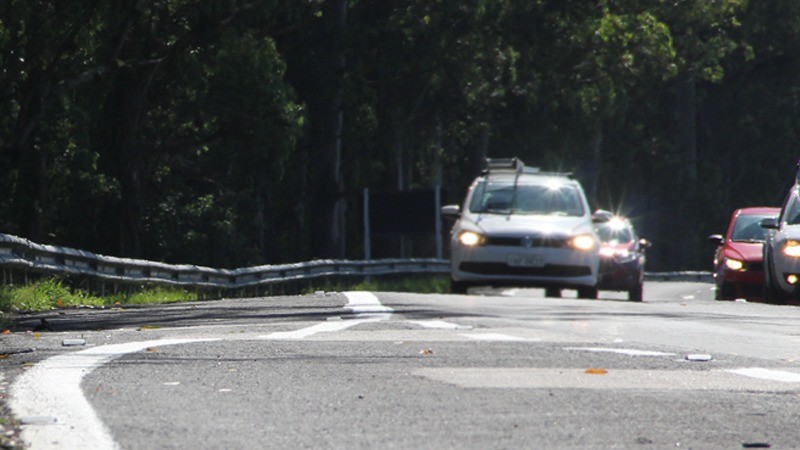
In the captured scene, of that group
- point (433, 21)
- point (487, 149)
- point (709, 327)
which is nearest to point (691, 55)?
point (487, 149)

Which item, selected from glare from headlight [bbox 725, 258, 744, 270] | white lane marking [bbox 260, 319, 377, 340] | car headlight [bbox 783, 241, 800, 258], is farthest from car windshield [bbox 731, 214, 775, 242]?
white lane marking [bbox 260, 319, 377, 340]

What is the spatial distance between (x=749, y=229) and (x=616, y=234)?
6262mm

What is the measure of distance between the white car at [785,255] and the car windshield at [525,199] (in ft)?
10.1

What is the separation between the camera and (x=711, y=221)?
73.4 metres

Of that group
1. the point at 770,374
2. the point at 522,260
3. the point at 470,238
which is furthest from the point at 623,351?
the point at 470,238

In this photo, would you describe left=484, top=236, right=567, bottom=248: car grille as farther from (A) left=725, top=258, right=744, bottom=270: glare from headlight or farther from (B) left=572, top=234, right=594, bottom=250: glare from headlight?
(A) left=725, top=258, right=744, bottom=270: glare from headlight

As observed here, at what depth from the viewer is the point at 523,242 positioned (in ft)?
79.5

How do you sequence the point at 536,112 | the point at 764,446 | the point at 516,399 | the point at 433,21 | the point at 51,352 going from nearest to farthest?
the point at 764,446 → the point at 516,399 → the point at 51,352 → the point at 433,21 → the point at 536,112

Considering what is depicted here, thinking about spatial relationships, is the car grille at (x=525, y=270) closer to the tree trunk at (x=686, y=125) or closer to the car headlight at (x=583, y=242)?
the car headlight at (x=583, y=242)

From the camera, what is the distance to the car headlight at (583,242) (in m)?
24.5

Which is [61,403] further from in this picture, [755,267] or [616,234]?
[616,234]

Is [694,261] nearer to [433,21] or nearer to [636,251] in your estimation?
[433,21]

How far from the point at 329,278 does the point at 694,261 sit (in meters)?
39.4

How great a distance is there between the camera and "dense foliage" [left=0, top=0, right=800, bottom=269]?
103ft
